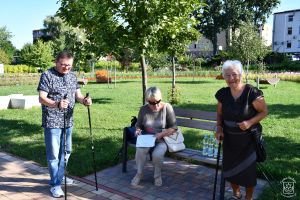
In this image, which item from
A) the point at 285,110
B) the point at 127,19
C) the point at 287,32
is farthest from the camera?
the point at 287,32

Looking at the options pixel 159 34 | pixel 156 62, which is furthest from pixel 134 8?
pixel 156 62

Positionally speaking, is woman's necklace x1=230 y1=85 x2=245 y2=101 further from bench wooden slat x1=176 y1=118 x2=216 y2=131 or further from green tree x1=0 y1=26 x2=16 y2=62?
green tree x1=0 y1=26 x2=16 y2=62

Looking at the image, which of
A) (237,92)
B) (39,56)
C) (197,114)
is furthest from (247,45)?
(39,56)

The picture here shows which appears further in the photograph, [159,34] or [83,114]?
[83,114]

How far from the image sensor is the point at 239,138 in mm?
3887

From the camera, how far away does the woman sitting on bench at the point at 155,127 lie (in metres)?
4.93

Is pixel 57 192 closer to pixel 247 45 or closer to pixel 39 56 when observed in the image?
pixel 247 45

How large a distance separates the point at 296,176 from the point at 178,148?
1709mm

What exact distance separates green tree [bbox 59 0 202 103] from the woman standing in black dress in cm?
300

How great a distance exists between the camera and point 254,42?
25484 millimetres

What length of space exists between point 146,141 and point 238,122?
1.51 metres

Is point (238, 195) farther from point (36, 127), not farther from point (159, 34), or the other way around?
point (36, 127)

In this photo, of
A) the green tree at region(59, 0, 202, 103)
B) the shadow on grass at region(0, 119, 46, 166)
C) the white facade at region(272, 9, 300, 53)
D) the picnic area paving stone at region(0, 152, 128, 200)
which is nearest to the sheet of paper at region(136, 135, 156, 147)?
the picnic area paving stone at region(0, 152, 128, 200)

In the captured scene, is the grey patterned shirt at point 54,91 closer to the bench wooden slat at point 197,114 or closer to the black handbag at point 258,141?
the bench wooden slat at point 197,114
